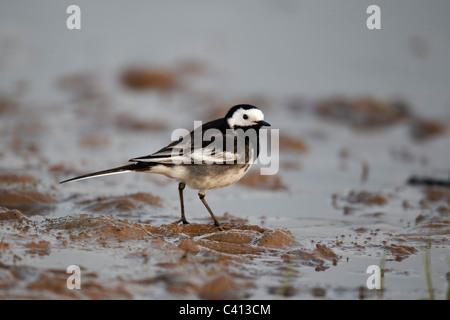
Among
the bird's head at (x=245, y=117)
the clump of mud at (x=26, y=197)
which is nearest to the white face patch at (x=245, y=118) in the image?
the bird's head at (x=245, y=117)

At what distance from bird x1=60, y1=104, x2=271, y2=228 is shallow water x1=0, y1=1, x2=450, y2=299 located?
51cm

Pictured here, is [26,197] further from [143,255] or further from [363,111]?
[363,111]

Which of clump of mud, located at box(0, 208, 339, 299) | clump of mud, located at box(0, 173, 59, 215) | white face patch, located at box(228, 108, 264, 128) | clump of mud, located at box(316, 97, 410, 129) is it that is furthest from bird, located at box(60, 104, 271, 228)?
clump of mud, located at box(316, 97, 410, 129)

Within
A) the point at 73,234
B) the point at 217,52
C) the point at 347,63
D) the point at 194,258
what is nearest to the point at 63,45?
the point at 217,52

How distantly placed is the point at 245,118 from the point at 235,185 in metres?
2.28

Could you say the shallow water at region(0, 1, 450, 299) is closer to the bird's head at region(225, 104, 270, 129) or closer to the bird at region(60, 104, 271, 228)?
the bird at region(60, 104, 271, 228)

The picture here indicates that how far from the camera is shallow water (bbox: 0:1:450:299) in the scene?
4.89 meters

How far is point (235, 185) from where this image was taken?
8773 millimetres

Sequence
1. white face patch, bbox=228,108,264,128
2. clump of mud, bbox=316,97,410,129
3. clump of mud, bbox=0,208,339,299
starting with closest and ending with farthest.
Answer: clump of mud, bbox=0,208,339,299 < white face patch, bbox=228,108,264,128 < clump of mud, bbox=316,97,410,129

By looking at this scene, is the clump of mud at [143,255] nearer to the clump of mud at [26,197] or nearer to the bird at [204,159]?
the bird at [204,159]

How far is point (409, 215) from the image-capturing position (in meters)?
7.34

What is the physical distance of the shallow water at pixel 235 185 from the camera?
193 inches

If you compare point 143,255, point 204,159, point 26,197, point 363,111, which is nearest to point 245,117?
point 204,159
